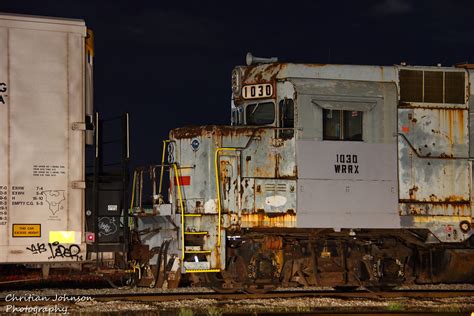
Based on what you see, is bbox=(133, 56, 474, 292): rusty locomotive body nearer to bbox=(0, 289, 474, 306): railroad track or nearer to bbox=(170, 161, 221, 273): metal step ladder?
bbox=(170, 161, 221, 273): metal step ladder

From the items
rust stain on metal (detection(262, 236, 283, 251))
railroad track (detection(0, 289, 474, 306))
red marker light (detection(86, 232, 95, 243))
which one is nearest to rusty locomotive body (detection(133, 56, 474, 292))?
rust stain on metal (detection(262, 236, 283, 251))

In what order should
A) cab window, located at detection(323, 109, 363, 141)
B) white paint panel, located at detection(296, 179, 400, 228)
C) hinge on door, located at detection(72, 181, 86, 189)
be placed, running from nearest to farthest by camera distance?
hinge on door, located at detection(72, 181, 86, 189) < white paint panel, located at detection(296, 179, 400, 228) < cab window, located at detection(323, 109, 363, 141)

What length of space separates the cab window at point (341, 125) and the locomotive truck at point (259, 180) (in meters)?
0.02

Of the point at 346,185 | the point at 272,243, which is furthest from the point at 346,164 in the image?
the point at 272,243

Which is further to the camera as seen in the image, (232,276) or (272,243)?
(272,243)

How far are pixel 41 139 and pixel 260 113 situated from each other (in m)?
4.22

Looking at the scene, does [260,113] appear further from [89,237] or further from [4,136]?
[4,136]

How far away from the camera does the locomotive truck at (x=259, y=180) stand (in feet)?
40.6

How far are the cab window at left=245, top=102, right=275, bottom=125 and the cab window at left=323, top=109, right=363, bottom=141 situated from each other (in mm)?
1025

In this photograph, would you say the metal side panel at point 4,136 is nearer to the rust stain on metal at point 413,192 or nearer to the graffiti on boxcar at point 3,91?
the graffiti on boxcar at point 3,91

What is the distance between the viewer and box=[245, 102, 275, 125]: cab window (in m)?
14.0

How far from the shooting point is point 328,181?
13.7 metres

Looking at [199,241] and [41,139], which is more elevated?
[41,139]

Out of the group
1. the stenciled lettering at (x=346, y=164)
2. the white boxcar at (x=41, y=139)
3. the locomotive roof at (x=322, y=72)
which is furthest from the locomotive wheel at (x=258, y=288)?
the locomotive roof at (x=322, y=72)
